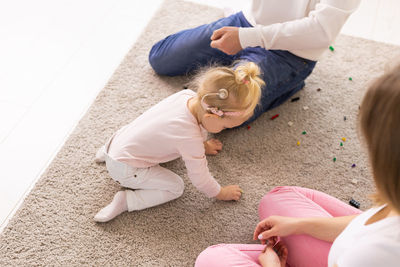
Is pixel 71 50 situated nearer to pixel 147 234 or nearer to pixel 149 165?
pixel 149 165

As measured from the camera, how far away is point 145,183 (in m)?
1.12

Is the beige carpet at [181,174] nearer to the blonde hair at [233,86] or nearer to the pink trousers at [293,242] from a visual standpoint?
the pink trousers at [293,242]

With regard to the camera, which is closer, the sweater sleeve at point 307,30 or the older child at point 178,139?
the older child at point 178,139

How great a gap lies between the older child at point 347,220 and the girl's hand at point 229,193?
0.13m

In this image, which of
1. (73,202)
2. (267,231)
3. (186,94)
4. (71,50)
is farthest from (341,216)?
(71,50)

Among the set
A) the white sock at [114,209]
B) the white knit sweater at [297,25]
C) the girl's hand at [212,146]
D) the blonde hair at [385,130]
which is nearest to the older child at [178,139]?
the white sock at [114,209]

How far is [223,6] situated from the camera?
6.11ft

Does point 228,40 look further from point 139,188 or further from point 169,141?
point 139,188

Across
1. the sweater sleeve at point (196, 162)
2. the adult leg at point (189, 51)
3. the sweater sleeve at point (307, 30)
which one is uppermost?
the sweater sleeve at point (307, 30)

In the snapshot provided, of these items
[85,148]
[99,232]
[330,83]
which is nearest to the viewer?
[99,232]

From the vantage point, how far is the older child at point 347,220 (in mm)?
513

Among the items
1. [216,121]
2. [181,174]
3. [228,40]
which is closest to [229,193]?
[181,174]

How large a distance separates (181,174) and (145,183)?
0.54 ft

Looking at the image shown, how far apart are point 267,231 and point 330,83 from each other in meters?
0.83
